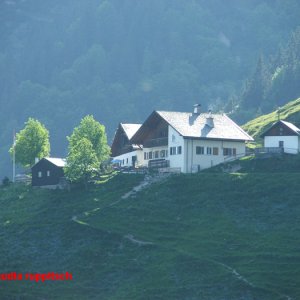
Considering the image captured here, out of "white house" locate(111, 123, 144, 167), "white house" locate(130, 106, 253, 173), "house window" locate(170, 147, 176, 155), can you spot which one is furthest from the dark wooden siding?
"house window" locate(170, 147, 176, 155)

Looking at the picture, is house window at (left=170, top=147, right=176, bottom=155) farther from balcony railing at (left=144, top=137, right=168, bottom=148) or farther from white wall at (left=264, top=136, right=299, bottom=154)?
white wall at (left=264, top=136, right=299, bottom=154)

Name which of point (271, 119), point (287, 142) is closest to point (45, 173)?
point (287, 142)

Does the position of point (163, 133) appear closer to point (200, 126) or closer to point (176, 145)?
point (176, 145)

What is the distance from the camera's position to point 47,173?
136500 mm

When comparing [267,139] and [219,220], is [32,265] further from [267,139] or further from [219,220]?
[267,139]

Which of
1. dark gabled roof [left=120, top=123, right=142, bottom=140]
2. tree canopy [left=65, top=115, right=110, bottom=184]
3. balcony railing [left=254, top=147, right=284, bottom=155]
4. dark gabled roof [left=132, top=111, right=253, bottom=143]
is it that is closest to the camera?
tree canopy [left=65, top=115, right=110, bottom=184]

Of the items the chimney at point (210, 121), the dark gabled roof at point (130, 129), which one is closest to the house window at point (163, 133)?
the chimney at point (210, 121)

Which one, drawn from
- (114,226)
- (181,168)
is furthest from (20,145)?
(114,226)

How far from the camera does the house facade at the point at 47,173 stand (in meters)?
135

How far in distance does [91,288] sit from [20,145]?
5797 centimetres

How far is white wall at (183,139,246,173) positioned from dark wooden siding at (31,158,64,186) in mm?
17257

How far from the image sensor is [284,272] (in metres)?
91.1

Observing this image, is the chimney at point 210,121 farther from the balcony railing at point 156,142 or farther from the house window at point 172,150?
the house window at point 172,150

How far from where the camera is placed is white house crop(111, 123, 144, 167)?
145 m
